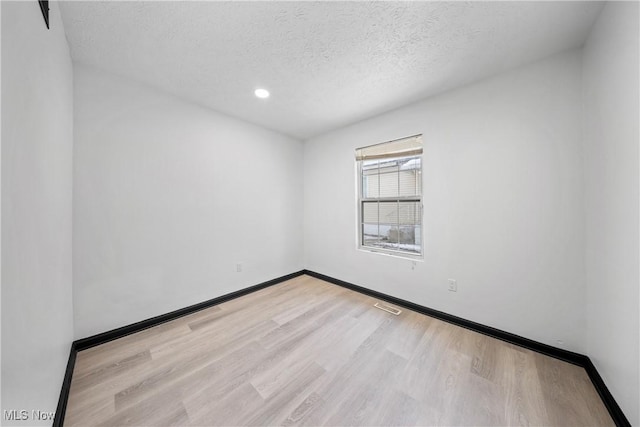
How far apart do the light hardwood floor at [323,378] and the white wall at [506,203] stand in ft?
1.14

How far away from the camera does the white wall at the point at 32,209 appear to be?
2.53 feet

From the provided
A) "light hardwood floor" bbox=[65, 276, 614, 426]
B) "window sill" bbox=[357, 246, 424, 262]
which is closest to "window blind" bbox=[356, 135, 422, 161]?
"window sill" bbox=[357, 246, 424, 262]

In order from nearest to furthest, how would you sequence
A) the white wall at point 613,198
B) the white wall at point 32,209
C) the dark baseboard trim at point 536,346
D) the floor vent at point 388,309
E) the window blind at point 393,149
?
the white wall at point 32,209 → the white wall at point 613,198 → the dark baseboard trim at point 536,346 → the floor vent at point 388,309 → the window blind at point 393,149

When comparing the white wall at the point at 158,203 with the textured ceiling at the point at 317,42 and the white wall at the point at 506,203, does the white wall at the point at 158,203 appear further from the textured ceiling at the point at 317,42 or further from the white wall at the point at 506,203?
the white wall at the point at 506,203

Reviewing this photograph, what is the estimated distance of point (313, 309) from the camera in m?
2.58

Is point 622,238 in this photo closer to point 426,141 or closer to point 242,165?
point 426,141

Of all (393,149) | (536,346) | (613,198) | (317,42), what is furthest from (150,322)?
(613,198)

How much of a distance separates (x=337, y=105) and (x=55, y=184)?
2.51 meters

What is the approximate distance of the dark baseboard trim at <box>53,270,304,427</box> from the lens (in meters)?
1.30

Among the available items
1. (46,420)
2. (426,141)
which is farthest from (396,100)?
(46,420)

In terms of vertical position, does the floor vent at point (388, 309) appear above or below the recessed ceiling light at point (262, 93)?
below

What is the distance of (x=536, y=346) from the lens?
1.82 meters

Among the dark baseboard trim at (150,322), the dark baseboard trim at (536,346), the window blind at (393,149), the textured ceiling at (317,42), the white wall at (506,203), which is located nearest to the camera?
the dark baseboard trim at (536,346)

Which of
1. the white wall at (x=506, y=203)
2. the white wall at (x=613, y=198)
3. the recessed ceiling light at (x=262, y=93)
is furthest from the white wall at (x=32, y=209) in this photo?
the white wall at (x=506, y=203)
